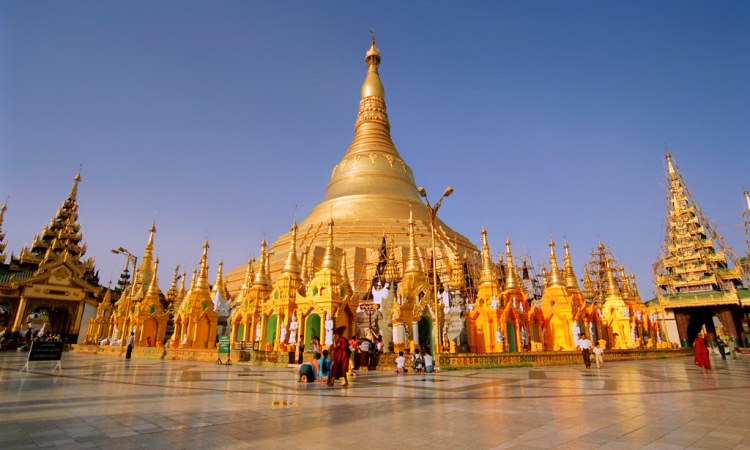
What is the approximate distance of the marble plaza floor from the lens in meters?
4.29

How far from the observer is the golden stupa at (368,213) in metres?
34.1

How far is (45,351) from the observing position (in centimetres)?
1223

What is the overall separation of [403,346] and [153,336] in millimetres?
20466

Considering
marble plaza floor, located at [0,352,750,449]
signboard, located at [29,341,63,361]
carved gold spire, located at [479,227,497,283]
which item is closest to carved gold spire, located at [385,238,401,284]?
carved gold spire, located at [479,227,497,283]

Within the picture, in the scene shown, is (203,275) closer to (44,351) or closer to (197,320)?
(197,320)

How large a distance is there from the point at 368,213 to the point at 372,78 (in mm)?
20897

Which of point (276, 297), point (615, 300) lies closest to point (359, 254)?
point (276, 297)

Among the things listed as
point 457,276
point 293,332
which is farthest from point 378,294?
point 293,332

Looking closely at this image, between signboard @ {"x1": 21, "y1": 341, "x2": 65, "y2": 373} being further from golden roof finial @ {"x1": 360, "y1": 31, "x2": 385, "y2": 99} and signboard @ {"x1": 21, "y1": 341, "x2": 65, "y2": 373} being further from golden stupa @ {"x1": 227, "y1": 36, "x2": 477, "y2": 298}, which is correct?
golden roof finial @ {"x1": 360, "y1": 31, "x2": 385, "y2": 99}

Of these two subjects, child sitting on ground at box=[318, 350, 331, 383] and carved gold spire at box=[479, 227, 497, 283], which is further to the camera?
carved gold spire at box=[479, 227, 497, 283]

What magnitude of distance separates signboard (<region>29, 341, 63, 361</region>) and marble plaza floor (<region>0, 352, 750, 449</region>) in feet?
9.89

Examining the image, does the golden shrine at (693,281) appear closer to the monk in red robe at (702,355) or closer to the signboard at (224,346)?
the monk in red robe at (702,355)

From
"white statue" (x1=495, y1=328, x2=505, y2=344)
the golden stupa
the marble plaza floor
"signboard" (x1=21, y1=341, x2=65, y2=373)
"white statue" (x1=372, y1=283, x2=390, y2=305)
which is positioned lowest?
the marble plaza floor

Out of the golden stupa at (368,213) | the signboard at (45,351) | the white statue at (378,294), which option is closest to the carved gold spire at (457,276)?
the golden stupa at (368,213)
